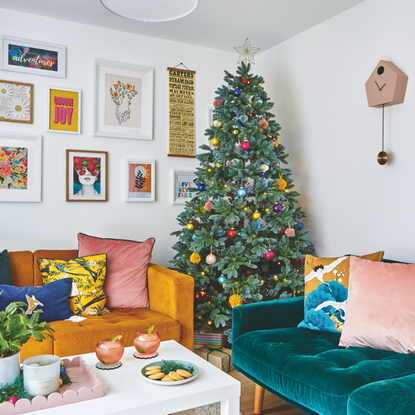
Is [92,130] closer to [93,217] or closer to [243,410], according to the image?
[93,217]

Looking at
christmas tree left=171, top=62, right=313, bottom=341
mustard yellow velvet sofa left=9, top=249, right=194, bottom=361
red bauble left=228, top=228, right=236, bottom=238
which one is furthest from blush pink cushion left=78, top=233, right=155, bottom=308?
red bauble left=228, top=228, right=236, bottom=238

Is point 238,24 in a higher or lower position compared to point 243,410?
higher

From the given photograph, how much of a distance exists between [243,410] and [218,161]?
5.55ft

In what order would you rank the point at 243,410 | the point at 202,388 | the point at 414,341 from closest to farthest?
1. the point at 202,388
2. the point at 414,341
3. the point at 243,410

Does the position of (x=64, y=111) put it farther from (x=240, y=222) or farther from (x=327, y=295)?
(x=327, y=295)

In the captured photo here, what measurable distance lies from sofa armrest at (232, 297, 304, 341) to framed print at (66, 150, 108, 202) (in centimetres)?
166

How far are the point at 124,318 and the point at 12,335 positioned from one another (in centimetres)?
122

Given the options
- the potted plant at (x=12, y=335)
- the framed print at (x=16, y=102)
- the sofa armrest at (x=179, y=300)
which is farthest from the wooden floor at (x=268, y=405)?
the framed print at (x=16, y=102)

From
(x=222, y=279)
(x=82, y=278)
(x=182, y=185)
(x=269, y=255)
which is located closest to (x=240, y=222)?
(x=269, y=255)

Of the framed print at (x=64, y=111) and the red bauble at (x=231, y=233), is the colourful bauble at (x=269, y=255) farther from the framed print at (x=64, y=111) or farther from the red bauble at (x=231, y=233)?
the framed print at (x=64, y=111)

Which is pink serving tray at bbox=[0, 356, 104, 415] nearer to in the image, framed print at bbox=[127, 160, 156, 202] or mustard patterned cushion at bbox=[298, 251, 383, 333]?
mustard patterned cushion at bbox=[298, 251, 383, 333]

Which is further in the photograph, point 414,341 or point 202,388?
point 414,341

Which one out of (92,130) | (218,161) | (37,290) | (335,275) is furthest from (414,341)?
(92,130)

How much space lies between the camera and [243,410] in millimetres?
2273
